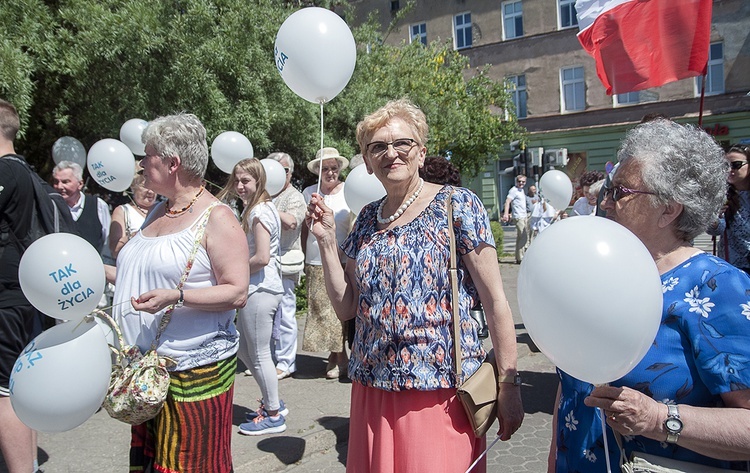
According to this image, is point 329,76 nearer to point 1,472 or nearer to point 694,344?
point 694,344

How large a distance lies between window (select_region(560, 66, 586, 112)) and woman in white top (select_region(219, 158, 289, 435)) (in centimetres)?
2477

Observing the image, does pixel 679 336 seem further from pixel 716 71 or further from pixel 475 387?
pixel 716 71

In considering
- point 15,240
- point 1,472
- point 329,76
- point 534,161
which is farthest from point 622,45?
point 534,161

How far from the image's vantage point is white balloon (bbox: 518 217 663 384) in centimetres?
159

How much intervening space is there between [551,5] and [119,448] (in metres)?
26.9

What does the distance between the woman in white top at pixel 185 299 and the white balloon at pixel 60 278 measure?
0.56ft

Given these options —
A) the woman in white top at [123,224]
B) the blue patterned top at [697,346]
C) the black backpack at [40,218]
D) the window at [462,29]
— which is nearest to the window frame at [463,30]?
the window at [462,29]

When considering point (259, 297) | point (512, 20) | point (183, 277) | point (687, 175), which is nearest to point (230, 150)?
point (259, 297)

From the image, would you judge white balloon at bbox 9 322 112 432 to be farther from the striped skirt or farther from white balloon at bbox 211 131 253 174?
white balloon at bbox 211 131 253 174

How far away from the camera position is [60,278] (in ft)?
8.25

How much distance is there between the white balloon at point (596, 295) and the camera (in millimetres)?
1590

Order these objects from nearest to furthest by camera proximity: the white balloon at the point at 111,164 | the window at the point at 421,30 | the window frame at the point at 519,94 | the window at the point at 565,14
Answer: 1. the white balloon at the point at 111,164
2. the window at the point at 565,14
3. the window frame at the point at 519,94
4. the window at the point at 421,30

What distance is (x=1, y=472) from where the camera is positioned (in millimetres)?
4098

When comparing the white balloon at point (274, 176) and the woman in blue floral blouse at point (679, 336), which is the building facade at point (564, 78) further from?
the woman in blue floral blouse at point (679, 336)
